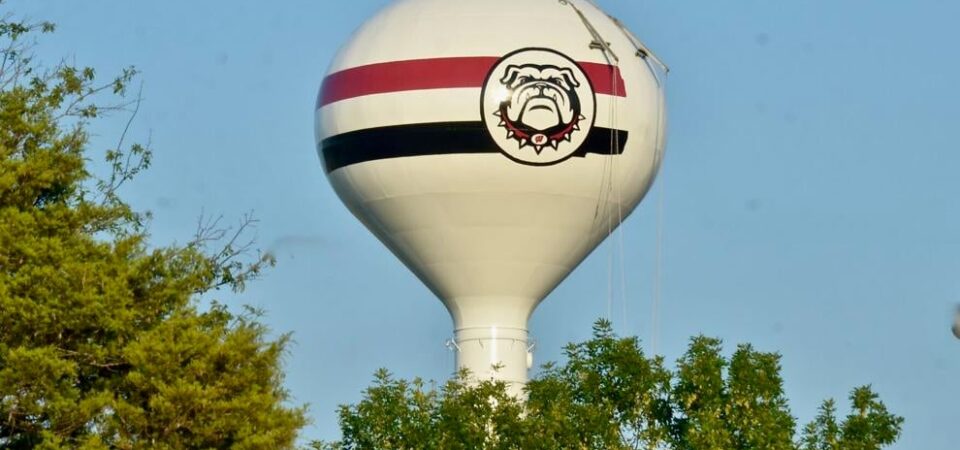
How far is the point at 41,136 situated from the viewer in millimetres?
27047

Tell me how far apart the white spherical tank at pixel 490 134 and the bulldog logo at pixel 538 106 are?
0.9 inches

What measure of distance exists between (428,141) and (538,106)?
194 centimetres

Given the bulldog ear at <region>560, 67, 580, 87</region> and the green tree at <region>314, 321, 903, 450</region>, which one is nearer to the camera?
the green tree at <region>314, 321, 903, 450</region>

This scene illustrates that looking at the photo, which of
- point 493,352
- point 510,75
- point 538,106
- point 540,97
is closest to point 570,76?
point 540,97

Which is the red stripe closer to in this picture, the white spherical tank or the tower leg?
the white spherical tank

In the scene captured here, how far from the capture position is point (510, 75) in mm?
34844

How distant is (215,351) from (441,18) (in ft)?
38.3

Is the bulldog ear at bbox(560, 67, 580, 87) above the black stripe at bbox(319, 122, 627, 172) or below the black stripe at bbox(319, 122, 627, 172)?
above

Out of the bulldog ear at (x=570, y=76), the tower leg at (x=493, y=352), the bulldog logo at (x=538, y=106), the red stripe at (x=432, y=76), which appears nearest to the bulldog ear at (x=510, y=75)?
the bulldog logo at (x=538, y=106)

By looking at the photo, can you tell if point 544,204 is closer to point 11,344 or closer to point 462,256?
point 462,256

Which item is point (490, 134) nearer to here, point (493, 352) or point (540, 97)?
point (540, 97)

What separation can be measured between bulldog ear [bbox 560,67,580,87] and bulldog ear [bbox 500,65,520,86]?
0.80 meters

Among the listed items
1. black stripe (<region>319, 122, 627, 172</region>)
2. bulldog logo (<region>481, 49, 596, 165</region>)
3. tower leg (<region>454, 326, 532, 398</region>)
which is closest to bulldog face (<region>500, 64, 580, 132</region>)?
bulldog logo (<region>481, 49, 596, 165</region>)

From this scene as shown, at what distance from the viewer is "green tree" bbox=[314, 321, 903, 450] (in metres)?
27.8
